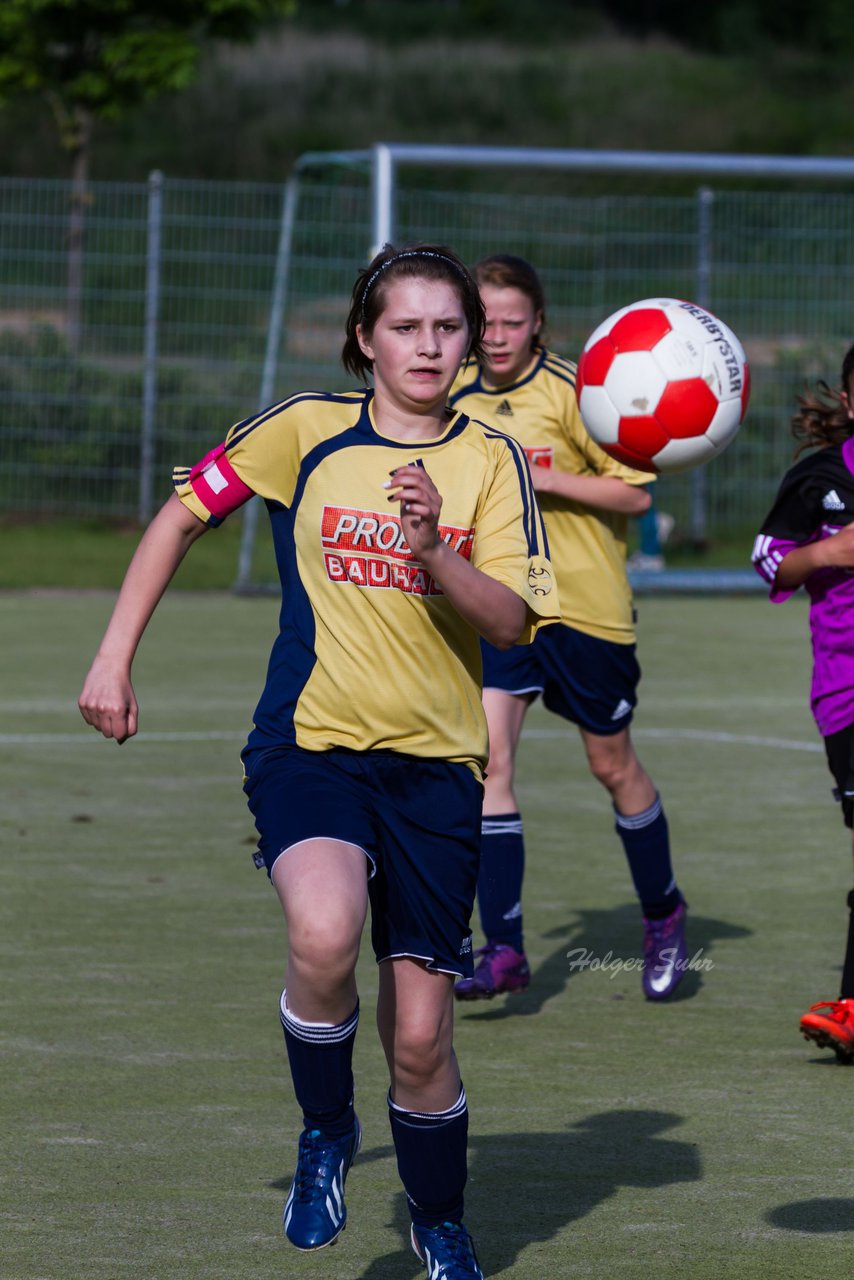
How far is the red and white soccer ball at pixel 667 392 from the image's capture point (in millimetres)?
5328

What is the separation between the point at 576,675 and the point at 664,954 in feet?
2.65

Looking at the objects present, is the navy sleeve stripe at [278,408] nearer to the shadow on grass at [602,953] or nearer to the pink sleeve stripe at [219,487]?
the pink sleeve stripe at [219,487]

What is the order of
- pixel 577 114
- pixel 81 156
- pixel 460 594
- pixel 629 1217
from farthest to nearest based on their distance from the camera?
pixel 577 114 < pixel 81 156 < pixel 629 1217 < pixel 460 594

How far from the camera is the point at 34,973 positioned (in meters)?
5.70

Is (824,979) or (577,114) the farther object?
(577,114)

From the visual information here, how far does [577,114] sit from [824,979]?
42513mm

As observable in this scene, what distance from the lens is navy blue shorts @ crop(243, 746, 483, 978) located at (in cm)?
347

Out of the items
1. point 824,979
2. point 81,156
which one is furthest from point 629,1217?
point 81,156

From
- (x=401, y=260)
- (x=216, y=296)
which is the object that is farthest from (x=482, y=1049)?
(x=216, y=296)

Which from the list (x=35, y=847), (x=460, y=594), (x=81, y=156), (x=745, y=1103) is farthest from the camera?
(x=81, y=156)

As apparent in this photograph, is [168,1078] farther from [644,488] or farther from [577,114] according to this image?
[577,114]

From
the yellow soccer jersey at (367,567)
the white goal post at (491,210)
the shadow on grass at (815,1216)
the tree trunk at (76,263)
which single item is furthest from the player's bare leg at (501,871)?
the tree trunk at (76,263)

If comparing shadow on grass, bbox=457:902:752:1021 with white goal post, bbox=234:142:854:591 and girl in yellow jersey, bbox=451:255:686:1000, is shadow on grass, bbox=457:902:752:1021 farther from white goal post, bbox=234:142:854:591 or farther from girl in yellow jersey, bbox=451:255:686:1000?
white goal post, bbox=234:142:854:591

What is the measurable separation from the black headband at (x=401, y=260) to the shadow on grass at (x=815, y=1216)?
6.01 feet
